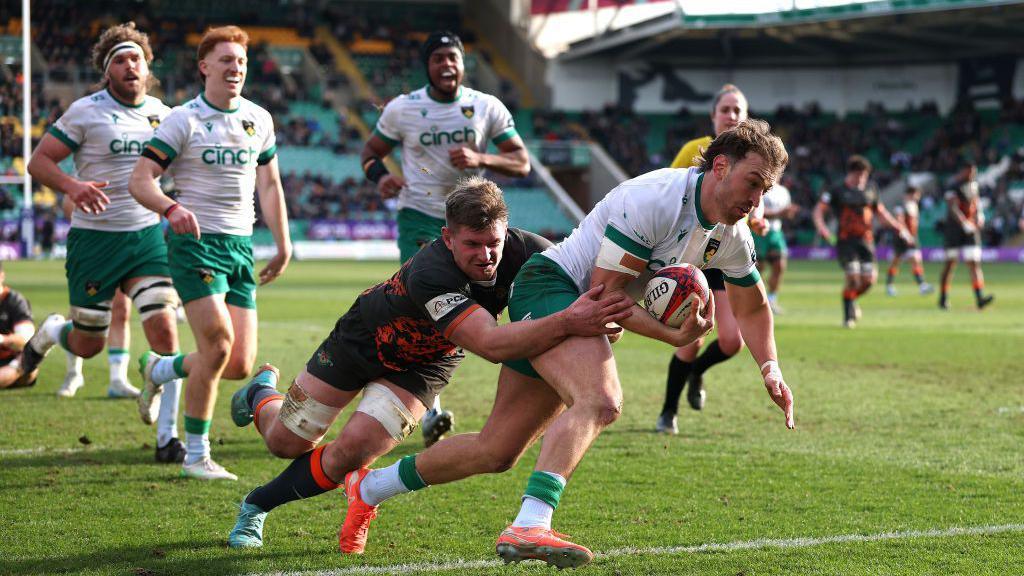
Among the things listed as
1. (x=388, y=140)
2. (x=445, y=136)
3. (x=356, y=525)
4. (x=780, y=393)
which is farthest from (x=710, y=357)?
(x=356, y=525)

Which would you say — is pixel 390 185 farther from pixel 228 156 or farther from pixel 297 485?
pixel 297 485

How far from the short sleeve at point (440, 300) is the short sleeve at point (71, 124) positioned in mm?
3859

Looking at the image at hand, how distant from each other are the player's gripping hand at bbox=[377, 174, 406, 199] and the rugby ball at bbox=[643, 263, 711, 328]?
13.4 ft

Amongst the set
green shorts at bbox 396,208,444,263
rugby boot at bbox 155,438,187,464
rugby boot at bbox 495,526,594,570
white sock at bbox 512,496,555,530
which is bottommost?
rugby boot at bbox 155,438,187,464

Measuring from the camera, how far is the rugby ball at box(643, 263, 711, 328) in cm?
458

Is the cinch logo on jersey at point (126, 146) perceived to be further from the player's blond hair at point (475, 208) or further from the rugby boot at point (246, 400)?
the player's blond hair at point (475, 208)

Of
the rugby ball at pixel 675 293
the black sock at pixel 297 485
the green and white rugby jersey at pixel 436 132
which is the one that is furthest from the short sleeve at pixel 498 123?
the rugby ball at pixel 675 293

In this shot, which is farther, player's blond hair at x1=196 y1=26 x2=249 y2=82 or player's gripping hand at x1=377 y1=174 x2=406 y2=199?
player's gripping hand at x1=377 y1=174 x2=406 y2=199

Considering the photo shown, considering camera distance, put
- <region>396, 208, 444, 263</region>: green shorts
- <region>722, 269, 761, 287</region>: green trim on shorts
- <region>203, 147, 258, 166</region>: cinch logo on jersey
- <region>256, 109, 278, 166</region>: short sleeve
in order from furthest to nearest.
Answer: <region>396, 208, 444, 263</region>: green shorts → <region>256, 109, 278, 166</region>: short sleeve → <region>203, 147, 258, 166</region>: cinch logo on jersey → <region>722, 269, 761, 287</region>: green trim on shorts

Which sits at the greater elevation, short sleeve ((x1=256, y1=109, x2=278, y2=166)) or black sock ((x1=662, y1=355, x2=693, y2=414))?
short sleeve ((x1=256, y1=109, x2=278, y2=166))

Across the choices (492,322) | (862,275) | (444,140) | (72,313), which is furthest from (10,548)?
(862,275)

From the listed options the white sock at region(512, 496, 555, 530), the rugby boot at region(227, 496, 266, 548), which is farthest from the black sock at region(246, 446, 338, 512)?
the white sock at region(512, 496, 555, 530)

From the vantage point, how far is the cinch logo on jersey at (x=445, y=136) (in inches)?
336

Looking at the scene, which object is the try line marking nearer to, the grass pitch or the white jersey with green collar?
the grass pitch
